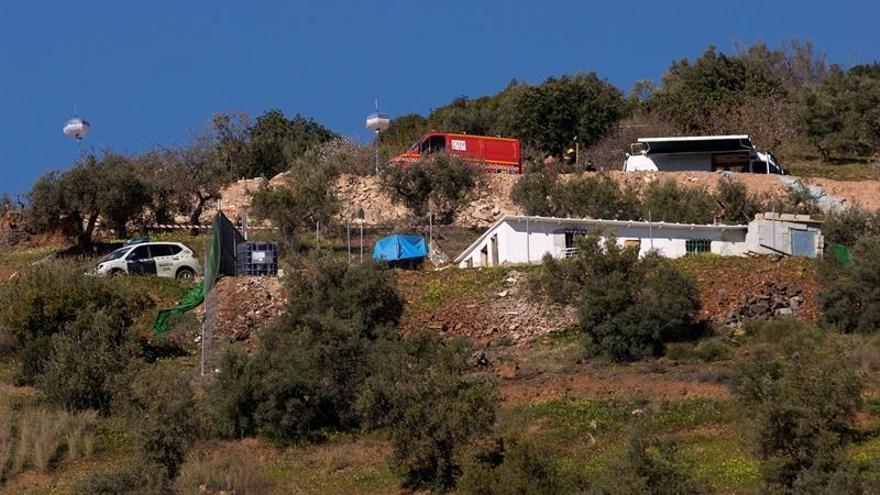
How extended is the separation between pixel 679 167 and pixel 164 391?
39358 mm

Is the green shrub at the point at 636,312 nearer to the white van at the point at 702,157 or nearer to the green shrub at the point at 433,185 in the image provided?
the green shrub at the point at 433,185

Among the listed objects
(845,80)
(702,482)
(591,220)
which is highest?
(845,80)

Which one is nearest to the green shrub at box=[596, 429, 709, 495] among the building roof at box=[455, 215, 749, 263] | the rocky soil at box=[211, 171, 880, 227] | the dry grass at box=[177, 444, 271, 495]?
the dry grass at box=[177, 444, 271, 495]

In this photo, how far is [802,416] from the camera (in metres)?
28.6

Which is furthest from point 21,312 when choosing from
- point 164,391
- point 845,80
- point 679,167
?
point 845,80

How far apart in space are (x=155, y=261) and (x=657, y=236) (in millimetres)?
14508

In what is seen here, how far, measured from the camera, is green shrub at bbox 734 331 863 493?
27.6 meters

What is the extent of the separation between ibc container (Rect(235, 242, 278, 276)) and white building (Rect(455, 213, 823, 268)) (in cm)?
562

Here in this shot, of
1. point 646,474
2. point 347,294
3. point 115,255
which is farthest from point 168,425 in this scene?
point 115,255

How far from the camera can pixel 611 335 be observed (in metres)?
41.7

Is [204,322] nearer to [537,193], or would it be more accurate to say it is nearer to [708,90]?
[537,193]

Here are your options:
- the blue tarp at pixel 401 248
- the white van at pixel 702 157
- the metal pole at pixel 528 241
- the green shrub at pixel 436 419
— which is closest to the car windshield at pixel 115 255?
the blue tarp at pixel 401 248

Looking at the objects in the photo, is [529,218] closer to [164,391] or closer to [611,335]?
[611,335]

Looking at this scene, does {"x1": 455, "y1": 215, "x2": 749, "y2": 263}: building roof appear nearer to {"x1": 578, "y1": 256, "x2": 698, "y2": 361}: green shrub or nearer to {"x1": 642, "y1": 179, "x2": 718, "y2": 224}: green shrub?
{"x1": 642, "y1": 179, "x2": 718, "y2": 224}: green shrub
